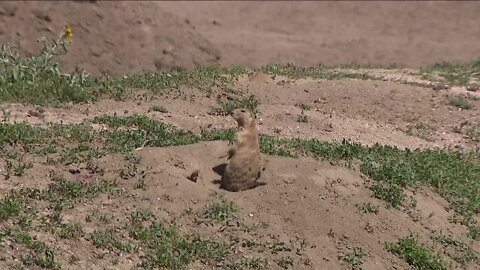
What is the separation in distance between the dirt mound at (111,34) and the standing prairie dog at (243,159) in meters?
7.12

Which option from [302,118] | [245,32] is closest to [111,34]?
[245,32]

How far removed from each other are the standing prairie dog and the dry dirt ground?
3.7 inches

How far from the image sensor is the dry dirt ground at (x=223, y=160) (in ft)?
19.0

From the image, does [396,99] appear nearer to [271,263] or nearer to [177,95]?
[177,95]

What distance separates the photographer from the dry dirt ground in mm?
5805

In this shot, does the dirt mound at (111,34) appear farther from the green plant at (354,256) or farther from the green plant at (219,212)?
the green plant at (354,256)

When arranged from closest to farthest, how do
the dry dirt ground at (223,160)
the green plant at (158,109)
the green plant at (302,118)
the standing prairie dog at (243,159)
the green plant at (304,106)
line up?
1. the dry dirt ground at (223,160)
2. the standing prairie dog at (243,159)
3. the green plant at (158,109)
4. the green plant at (302,118)
5. the green plant at (304,106)

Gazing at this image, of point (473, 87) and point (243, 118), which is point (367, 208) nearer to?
point (243, 118)

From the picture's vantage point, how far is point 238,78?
1012 centimetres

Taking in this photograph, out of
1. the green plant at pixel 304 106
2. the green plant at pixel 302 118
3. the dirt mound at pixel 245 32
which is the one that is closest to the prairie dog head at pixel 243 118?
the green plant at pixel 302 118

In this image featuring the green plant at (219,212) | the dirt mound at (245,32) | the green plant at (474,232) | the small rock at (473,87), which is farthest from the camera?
the dirt mound at (245,32)

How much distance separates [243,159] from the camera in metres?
6.36

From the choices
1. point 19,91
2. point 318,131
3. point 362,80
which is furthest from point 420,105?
point 19,91

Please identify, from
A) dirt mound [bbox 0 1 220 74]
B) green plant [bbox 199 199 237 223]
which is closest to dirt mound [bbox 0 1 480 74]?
dirt mound [bbox 0 1 220 74]
